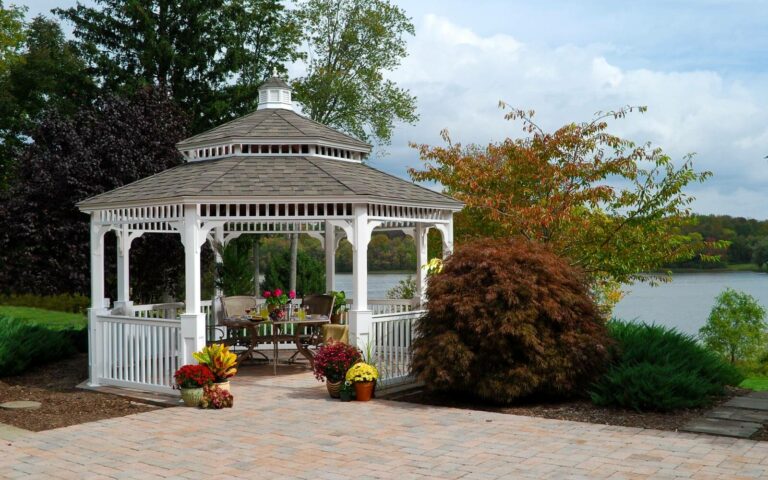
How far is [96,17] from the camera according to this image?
2206 cm

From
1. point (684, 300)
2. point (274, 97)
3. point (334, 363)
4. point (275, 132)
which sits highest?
point (274, 97)

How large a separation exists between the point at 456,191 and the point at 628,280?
427cm

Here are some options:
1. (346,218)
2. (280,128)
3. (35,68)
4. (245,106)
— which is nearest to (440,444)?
(346,218)

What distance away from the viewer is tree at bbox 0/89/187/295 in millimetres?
15188

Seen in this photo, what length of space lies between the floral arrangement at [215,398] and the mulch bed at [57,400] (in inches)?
31.3

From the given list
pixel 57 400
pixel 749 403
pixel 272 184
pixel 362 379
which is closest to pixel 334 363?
pixel 362 379

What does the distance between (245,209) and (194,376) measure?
2.53m

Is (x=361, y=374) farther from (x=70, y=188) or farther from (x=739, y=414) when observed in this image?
(x=70, y=188)

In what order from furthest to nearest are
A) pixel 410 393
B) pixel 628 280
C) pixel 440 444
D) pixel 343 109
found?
pixel 343 109 < pixel 628 280 < pixel 410 393 < pixel 440 444

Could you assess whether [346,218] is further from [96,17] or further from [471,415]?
[96,17]

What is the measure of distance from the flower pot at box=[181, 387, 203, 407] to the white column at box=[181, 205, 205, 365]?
0.70 m

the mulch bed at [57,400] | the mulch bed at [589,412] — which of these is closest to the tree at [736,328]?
the mulch bed at [589,412]

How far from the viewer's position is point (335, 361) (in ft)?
31.0

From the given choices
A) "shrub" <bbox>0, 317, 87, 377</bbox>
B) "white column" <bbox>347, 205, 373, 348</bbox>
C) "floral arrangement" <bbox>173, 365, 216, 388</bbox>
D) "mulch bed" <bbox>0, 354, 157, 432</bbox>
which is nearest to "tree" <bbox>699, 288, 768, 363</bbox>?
"white column" <bbox>347, 205, 373, 348</bbox>
